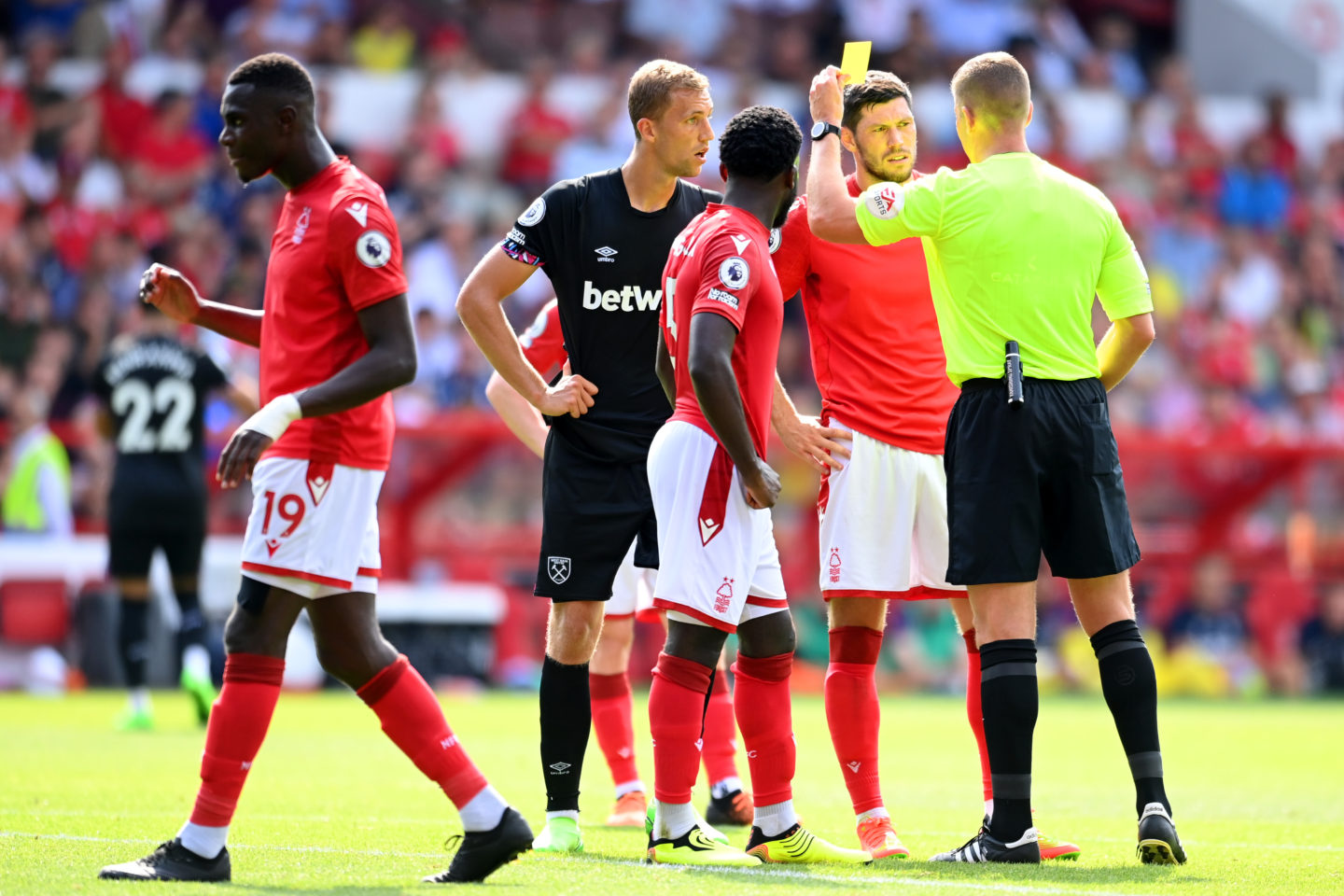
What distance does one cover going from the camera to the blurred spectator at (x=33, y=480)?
590 inches

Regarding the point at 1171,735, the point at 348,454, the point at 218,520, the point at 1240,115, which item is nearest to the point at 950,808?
the point at 348,454

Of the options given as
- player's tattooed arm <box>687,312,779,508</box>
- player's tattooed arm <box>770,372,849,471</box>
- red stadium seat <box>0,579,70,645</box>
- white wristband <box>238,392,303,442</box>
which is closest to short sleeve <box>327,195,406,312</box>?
white wristband <box>238,392,303,442</box>

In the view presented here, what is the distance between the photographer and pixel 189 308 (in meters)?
5.90

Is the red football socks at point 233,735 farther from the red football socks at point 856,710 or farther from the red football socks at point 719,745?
the red football socks at point 719,745

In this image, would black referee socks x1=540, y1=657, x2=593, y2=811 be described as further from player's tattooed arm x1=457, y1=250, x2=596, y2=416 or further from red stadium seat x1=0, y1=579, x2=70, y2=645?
red stadium seat x1=0, y1=579, x2=70, y2=645

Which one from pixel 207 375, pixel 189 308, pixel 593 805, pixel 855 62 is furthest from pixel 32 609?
pixel 855 62

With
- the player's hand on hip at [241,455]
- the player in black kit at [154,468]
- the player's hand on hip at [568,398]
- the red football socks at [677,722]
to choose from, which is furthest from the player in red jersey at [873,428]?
the player in black kit at [154,468]

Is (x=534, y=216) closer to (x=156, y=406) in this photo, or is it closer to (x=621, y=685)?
(x=621, y=685)

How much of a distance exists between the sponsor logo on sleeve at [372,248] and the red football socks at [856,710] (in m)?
2.28

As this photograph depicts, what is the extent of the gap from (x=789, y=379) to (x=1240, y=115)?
9.38 meters

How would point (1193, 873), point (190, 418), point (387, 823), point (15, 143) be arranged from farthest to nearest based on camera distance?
1. point (15, 143)
2. point (190, 418)
3. point (387, 823)
4. point (1193, 873)

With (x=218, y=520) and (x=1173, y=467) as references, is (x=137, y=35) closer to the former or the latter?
(x=218, y=520)

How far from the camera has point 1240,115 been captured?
79.3 ft

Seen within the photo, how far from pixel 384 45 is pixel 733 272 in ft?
52.4
